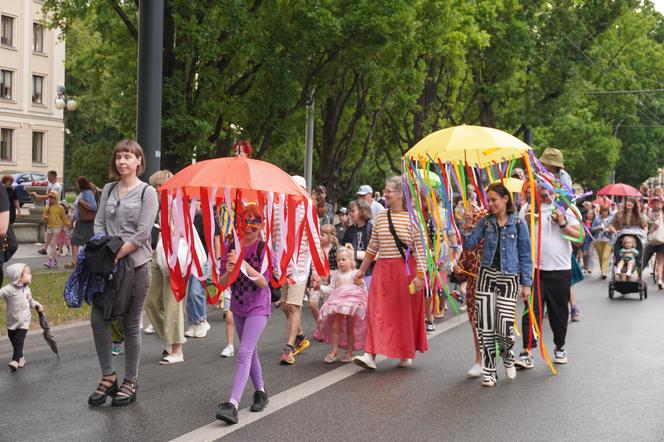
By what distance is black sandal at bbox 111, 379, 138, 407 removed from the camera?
22.7ft

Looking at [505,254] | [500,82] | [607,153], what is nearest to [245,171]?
[505,254]

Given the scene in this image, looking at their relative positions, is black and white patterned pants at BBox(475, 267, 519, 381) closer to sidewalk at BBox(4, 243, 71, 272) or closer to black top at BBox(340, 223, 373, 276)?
black top at BBox(340, 223, 373, 276)

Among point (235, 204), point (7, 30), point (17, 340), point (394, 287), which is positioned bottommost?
point (17, 340)

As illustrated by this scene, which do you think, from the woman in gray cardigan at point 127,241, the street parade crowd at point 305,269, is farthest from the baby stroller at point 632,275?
the woman in gray cardigan at point 127,241

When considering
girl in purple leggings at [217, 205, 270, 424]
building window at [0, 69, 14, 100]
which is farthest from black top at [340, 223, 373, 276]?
building window at [0, 69, 14, 100]

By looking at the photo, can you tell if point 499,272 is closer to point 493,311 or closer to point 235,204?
point 493,311

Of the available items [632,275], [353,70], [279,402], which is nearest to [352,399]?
[279,402]

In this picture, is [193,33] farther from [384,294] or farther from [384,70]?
[384,294]

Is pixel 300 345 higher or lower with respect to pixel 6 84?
lower

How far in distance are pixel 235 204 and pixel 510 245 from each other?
2.51m

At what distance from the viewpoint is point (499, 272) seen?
26.4 feet

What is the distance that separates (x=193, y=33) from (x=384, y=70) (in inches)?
334

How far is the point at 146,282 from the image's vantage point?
709 cm

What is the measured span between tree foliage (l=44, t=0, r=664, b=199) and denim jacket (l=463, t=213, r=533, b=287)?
33.9 ft
